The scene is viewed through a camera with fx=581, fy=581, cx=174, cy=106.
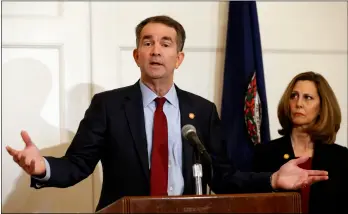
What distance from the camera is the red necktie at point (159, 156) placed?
221cm

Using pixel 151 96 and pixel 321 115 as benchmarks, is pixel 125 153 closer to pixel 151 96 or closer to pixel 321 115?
pixel 151 96

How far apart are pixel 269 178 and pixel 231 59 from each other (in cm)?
120

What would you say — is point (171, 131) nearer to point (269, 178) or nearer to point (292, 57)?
point (269, 178)

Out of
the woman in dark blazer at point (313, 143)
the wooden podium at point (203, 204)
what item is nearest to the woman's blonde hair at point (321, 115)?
the woman in dark blazer at point (313, 143)

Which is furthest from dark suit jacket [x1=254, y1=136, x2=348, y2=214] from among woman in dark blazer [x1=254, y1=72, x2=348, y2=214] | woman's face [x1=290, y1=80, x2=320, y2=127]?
woman's face [x1=290, y1=80, x2=320, y2=127]

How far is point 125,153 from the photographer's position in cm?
224

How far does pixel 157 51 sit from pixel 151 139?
351mm

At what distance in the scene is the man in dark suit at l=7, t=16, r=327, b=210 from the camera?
2.22 metres

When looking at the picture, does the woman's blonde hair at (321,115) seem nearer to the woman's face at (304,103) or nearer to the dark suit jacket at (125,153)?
the woman's face at (304,103)

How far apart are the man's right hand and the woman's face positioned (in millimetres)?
1461

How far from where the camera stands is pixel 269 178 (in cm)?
213

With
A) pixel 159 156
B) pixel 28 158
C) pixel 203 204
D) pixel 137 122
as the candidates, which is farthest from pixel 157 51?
pixel 203 204

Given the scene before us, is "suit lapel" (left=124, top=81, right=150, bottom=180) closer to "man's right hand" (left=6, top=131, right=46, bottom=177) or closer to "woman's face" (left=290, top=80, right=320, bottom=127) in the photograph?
"man's right hand" (left=6, top=131, right=46, bottom=177)

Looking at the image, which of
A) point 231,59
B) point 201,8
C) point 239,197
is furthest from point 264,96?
point 239,197
